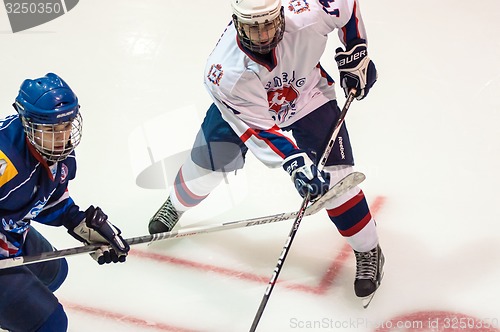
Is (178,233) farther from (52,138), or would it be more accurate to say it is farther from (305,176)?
(52,138)

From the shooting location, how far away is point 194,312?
9.52ft

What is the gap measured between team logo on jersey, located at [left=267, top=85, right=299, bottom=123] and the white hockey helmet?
0.76 feet

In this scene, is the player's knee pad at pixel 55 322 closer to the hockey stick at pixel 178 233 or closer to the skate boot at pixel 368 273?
the hockey stick at pixel 178 233

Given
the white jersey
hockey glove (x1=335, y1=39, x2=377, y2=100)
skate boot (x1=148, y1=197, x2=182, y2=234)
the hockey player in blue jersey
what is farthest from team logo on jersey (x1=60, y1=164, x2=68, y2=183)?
hockey glove (x1=335, y1=39, x2=377, y2=100)

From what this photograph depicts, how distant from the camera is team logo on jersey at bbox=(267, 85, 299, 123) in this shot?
273 cm

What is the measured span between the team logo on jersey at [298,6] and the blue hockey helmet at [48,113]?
0.86 meters

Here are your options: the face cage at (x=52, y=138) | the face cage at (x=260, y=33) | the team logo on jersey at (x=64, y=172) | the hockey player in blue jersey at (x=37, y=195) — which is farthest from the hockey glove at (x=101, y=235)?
the face cage at (x=260, y=33)

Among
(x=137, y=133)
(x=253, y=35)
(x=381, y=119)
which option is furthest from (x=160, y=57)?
(x=253, y=35)

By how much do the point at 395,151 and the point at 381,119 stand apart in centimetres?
25

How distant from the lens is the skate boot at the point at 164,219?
3.22 m

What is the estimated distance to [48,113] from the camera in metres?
2.11

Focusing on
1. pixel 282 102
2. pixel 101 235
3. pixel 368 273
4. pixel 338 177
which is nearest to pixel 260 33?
pixel 282 102

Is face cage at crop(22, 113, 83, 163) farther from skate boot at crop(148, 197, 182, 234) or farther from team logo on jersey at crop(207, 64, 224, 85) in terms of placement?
skate boot at crop(148, 197, 182, 234)

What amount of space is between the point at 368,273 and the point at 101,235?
1007 mm
